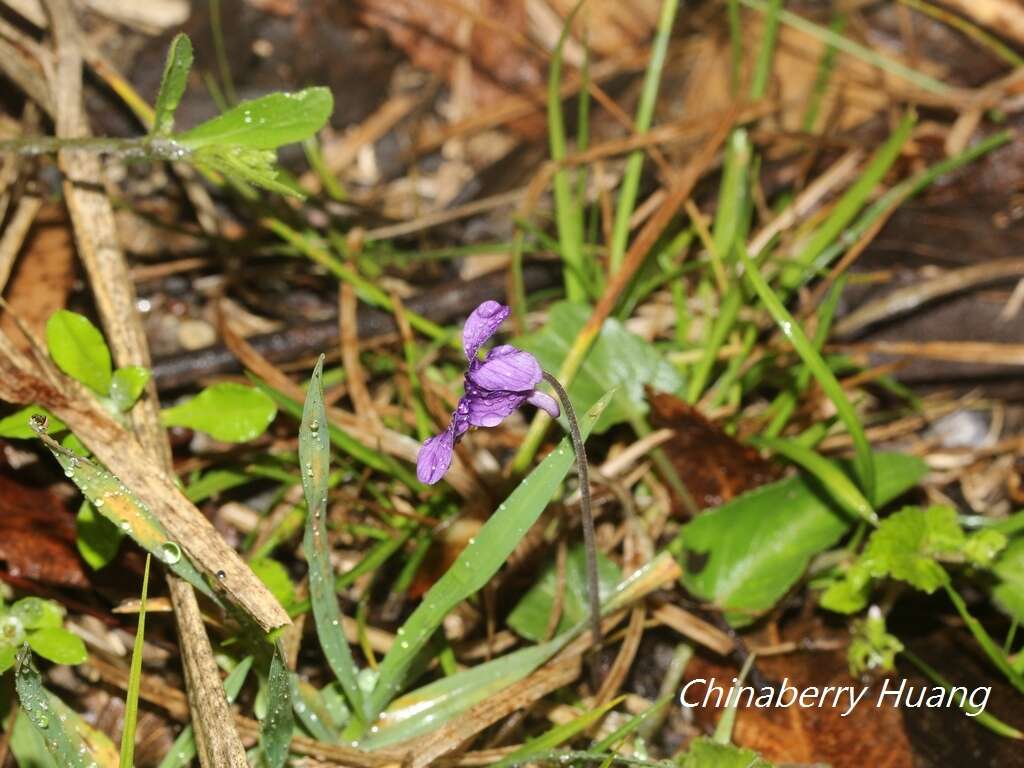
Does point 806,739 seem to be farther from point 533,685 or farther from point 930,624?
point 533,685

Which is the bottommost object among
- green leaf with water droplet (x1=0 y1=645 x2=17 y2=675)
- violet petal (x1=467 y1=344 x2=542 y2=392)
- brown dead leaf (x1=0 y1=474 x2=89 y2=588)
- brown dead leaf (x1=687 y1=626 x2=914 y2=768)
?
brown dead leaf (x1=687 y1=626 x2=914 y2=768)

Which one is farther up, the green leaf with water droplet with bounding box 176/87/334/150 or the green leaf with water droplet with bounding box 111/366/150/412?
the green leaf with water droplet with bounding box 176/87/334/150

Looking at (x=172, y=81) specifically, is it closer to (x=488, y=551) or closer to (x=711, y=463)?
(x=488, y=551)

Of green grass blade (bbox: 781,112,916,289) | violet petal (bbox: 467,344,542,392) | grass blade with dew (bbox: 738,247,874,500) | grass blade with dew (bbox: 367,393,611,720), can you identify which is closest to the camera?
violet petal (bbox: 467,344,542,392)

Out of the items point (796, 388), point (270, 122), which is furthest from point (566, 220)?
point (270, 122)

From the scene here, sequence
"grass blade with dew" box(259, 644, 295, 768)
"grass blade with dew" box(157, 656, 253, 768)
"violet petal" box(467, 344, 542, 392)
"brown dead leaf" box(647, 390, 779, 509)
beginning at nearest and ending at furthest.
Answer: "violet petal" box(467, 344, 542, 392) → "grass blade with dew" box(259, 644, 295, 768) → "grass blade with dew" box(157, 656, 253, 768) → "brown dead leaf" box(647, 390, 779, 509)

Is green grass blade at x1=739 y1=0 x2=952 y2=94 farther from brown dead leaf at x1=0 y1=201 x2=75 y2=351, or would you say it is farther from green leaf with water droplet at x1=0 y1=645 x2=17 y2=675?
green leaf with water droplet at x1=0 y1=645 x2=17 y2=675

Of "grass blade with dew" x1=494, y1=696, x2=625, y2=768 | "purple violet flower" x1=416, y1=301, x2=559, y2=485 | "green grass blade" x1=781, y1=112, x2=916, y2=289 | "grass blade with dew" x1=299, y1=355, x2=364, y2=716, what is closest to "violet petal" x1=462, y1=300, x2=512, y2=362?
"purple violet flower" x1=416, y1=301, x2=559, y2=485
